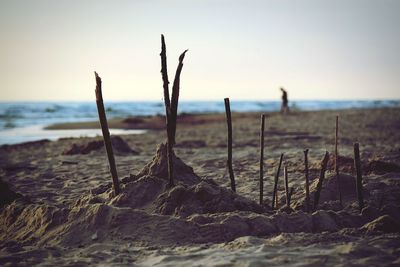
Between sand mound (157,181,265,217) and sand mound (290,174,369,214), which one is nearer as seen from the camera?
sand mound (157,181,265,217)

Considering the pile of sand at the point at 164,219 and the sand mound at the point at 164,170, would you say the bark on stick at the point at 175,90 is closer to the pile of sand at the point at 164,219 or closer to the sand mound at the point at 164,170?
the sand mound at the point at 164,170

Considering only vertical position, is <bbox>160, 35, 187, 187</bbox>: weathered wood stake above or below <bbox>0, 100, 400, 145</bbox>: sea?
above

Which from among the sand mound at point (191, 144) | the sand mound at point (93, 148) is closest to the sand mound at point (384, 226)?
the sand mound at point (93, 148)

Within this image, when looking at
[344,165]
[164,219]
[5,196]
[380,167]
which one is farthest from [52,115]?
[164,219]

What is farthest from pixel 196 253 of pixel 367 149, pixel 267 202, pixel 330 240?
pixel 367 149

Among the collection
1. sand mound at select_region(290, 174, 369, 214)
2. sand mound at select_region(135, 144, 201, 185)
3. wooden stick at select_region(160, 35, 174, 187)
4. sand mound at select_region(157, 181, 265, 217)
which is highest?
wooden stick at select_region(160, 35, 174, 187)

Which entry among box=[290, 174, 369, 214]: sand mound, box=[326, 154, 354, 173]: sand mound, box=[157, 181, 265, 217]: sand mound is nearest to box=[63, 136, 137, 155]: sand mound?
box=[326, 154, 354, 173]: sand mound

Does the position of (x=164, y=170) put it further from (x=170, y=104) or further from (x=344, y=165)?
(x=344, y=165)

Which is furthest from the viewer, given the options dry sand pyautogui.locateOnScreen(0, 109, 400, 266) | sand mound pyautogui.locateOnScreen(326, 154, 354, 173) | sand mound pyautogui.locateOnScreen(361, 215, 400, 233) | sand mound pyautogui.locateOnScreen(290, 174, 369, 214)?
sand mound pyautogui.locateOnScreen(326, 154, 354, 173)

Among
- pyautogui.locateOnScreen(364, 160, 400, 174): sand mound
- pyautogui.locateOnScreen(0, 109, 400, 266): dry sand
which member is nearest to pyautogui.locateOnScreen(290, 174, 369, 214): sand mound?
pyautogui.locateOnScreen(0, 109, 400, 266): dry sand

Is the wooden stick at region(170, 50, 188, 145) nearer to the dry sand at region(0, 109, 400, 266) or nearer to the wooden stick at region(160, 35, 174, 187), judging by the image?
the wooden stick at region(160, 35, 174, 187)

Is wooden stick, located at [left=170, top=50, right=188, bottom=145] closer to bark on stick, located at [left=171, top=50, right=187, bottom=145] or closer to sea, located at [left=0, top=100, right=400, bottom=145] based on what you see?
bark on stick, located at [left=171, top=50, right=187, bottom=145]

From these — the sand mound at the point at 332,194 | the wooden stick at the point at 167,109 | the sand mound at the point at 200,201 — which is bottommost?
the sand mound at the point at 332,194

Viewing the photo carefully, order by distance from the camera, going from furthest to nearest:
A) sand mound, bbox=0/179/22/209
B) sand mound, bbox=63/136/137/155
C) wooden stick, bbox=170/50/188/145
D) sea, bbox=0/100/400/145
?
sea, bbox=0/100/400/145, sand mound, bbox=63/136/137/155, sand mound, bbox=0/179/22/209, wooden stick, bbox=170/50/188/145
